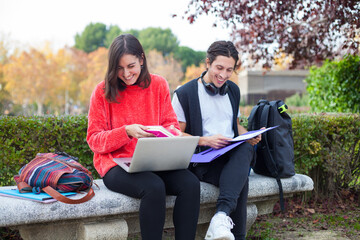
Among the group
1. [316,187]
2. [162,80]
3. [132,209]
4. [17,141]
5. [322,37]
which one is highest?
[322,37]

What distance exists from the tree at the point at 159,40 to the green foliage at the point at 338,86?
40.3m

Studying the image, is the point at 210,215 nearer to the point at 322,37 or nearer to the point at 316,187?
the point at 316,187

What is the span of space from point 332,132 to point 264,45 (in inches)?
91.1

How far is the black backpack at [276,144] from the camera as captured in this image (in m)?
3.17

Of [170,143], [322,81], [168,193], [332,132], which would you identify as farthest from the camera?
[322,81]

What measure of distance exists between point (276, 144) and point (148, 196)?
132cm

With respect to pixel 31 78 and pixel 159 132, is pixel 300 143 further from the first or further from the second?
pixel 31 78

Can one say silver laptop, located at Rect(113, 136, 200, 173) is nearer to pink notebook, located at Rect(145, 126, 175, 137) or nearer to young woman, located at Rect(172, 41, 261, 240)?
pink notebook, located at Rect(145, 126, 175, 137)

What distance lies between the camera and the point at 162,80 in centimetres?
293

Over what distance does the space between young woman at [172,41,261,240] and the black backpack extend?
8.7 inches

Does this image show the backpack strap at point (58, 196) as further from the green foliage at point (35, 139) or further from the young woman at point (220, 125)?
the green foliage at point (35, 139)

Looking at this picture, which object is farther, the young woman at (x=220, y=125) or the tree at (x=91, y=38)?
the tree at (x=91, y=38)

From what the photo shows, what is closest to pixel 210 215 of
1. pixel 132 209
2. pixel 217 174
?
pixel 217 174

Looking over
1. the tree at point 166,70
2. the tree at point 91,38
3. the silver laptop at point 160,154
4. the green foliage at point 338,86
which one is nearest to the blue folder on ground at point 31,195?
the silver laptop at point 160,154
